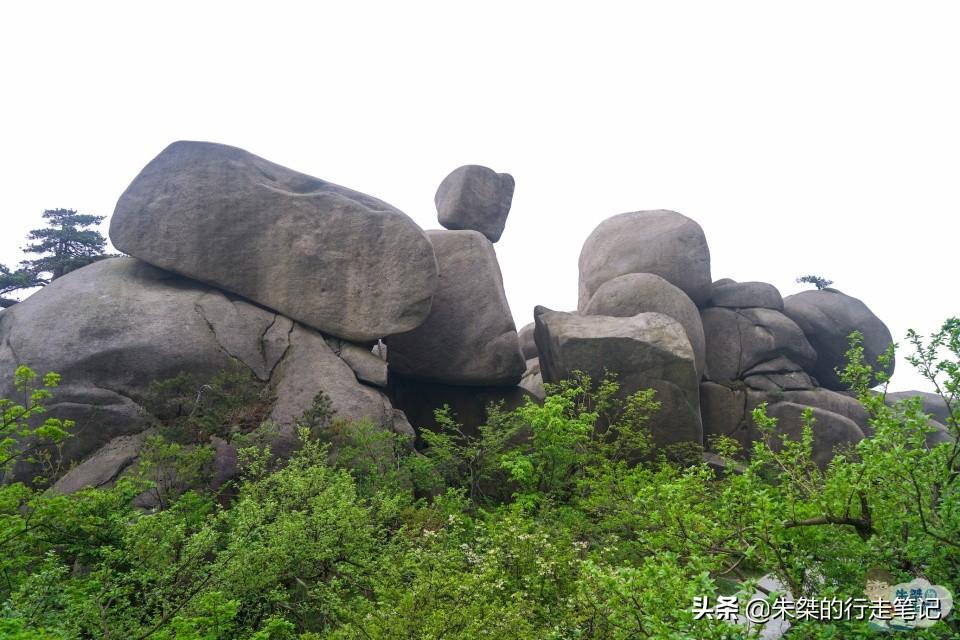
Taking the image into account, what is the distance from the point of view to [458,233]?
49.8 feet

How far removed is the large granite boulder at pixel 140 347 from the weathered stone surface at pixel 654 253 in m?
9.47

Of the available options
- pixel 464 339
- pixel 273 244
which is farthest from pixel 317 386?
pixel 464 339

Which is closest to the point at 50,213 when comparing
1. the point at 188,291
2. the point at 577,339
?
the point at 188,291

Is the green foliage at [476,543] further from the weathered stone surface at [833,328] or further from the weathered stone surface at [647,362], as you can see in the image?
the weathered stone surface at [833,328]

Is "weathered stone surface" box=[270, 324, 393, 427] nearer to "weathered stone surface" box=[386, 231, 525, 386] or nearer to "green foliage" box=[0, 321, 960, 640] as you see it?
"green foliage" box=[0, 321, 960, 640]

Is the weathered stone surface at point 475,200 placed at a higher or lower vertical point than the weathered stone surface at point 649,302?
higher

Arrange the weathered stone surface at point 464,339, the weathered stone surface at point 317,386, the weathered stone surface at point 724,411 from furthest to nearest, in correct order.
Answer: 1. the weathered stone surface at point 724,411
2. the weathered stone surface at point 464,339
3. the weathered stone surface at point 317,386

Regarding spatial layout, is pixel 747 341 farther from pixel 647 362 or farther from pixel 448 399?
pixel 448 399

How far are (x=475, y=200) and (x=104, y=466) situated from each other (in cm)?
1092

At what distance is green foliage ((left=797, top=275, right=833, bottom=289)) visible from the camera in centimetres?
2034

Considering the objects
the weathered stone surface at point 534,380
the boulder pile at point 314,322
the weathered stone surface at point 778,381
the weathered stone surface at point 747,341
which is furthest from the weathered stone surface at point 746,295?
the weathered stone surface at point 534,380

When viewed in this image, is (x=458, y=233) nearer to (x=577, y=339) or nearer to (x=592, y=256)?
(x=577, y=339)

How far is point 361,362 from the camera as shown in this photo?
1205 centimetres

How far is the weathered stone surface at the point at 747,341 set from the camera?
57.4 ft
